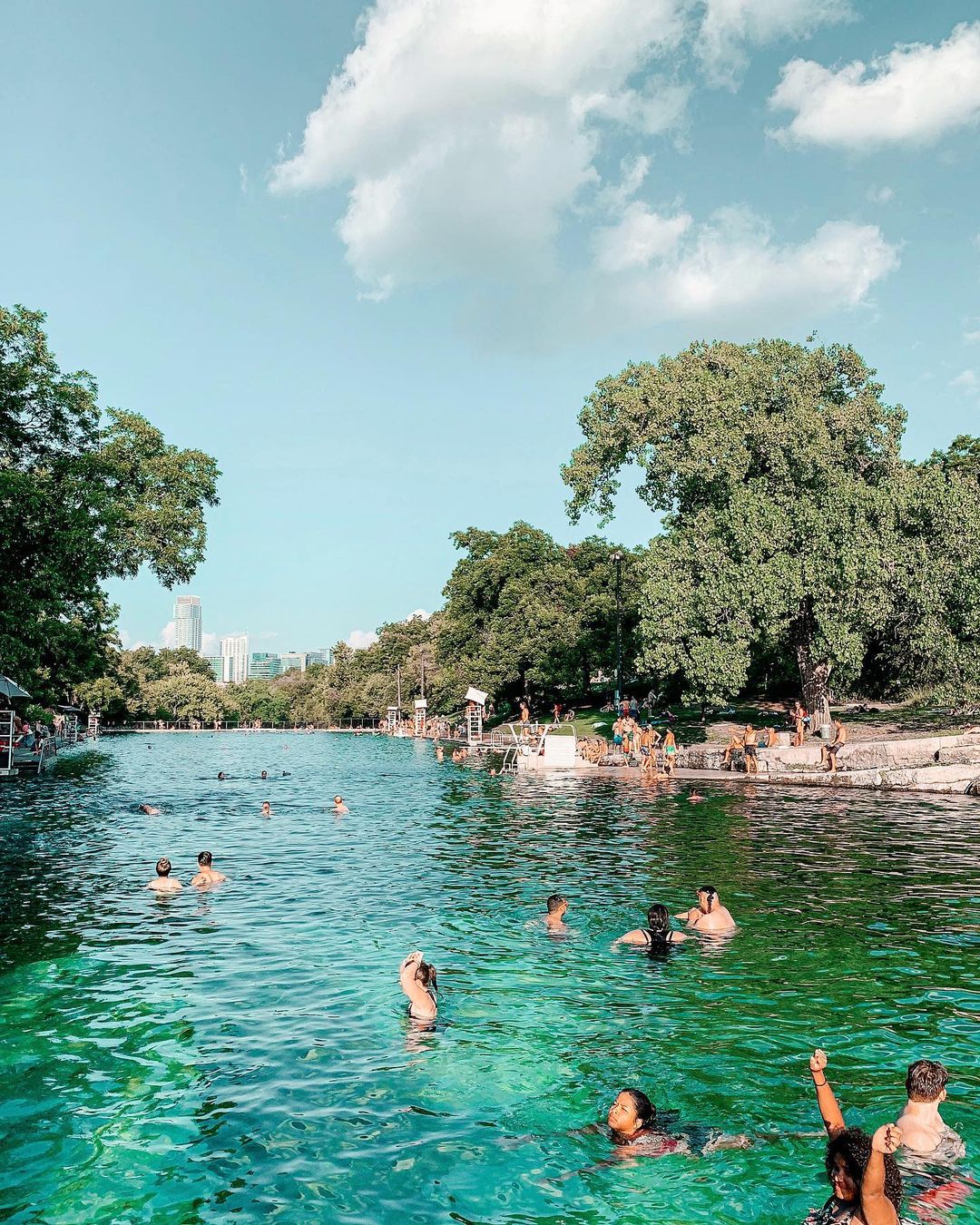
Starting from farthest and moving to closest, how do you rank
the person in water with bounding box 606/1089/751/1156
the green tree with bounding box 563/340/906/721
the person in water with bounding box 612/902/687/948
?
the green tree with bounding box 563/340/906/721, the person in water with bounding box 612/902/687/948, the person in water with bounding box 606/1089/751/1156

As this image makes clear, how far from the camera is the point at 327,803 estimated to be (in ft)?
122

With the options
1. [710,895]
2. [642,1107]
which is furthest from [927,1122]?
[710,895]

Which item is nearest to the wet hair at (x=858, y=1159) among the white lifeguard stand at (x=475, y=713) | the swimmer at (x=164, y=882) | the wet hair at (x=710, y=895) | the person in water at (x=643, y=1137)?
the person in water at (x=643, y=1137)

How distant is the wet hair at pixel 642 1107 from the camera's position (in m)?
8.18

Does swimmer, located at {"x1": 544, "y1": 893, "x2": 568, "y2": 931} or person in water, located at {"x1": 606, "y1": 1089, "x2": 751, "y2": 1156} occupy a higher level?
swimmer, located at {"x1": 544, "y1": 893, "x2": 568, "y2": 931}

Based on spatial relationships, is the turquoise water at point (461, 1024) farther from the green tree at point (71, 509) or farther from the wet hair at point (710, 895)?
the green tree at point (71, 509)

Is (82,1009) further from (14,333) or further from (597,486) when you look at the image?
(597,486)

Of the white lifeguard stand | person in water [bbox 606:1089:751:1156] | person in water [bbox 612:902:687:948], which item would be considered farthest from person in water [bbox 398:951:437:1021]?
the white lifeguard stand

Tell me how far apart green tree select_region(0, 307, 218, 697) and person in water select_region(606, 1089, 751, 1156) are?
30.8 m

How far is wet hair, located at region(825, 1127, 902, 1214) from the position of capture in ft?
19.8

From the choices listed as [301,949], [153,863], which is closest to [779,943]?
[301,949]

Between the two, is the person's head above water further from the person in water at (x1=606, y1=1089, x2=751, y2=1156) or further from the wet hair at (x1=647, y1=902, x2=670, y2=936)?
the wet hair at (x1=647, y1=902, x2=670, y2=936)

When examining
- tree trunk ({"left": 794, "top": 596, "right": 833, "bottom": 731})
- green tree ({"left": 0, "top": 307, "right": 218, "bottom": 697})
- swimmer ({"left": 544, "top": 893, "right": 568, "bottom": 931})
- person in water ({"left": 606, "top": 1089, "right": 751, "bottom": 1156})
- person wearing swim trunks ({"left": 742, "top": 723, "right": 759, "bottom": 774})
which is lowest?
person in water ({"left": 606, "top": 1089, "right": 751, "bottom": 1156})

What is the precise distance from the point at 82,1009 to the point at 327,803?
1009 inches
